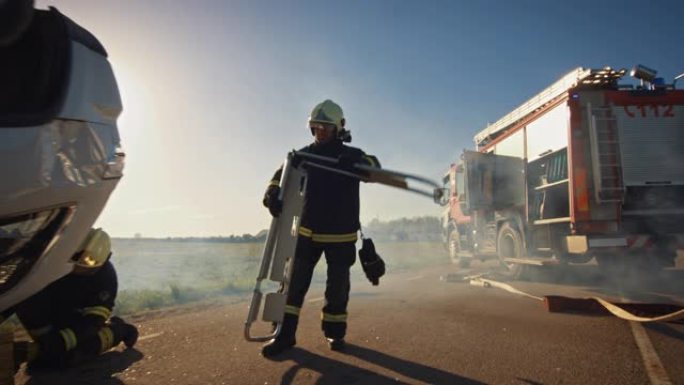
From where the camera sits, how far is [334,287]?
10.9 ft

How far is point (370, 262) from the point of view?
345 centimetres

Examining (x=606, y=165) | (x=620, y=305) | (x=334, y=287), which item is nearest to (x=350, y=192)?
(x=334, y=287)

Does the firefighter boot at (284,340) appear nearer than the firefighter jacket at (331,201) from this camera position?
→ Yes

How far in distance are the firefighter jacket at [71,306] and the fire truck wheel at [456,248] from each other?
10223 mm

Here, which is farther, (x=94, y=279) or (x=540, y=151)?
(x=540, y=151)

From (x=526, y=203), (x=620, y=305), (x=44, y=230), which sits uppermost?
(x=526, y=203)

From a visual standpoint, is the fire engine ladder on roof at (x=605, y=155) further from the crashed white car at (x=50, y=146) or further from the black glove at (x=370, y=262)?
the crashed white car at (x=50, y=146)

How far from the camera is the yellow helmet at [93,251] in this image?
2153 millimetres

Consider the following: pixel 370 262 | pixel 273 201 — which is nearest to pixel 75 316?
pixel 273 201

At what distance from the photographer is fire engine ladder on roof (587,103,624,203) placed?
6.44 metres

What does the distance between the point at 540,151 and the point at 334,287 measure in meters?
6.04

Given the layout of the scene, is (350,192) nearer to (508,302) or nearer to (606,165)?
(508,302)

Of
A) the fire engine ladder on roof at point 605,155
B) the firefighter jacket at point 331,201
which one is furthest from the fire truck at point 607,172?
the firefighter jacket at point 331,201

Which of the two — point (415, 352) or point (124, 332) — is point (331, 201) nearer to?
point (415, 352)
